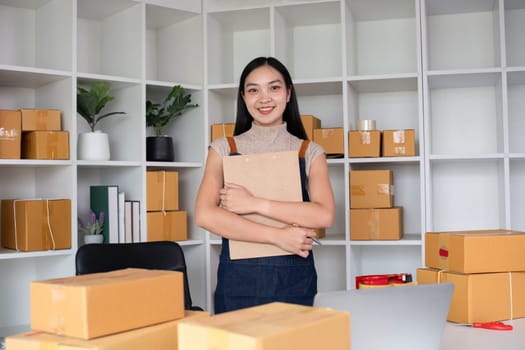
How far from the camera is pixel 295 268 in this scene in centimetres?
201

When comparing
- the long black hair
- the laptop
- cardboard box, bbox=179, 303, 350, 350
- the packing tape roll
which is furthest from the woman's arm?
the packing tape roll

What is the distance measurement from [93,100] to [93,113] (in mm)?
84

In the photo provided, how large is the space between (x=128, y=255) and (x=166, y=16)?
5.36ft

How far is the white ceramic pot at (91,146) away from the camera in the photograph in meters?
3.10

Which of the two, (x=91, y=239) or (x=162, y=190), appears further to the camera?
(x=162, y=190)

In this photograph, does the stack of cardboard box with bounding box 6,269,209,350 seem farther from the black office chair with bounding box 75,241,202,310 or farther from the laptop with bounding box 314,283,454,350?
the black office chair with bounding box 75,241,202,310

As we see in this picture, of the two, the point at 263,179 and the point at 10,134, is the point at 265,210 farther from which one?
the point at 10,134

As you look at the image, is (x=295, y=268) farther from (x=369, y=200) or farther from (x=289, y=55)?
(x=289, y=55)

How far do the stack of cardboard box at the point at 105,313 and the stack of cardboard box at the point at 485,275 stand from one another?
1039 mm

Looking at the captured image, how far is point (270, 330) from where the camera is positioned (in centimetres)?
80

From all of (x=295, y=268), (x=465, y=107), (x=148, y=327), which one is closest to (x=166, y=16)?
(x=465, y=107)

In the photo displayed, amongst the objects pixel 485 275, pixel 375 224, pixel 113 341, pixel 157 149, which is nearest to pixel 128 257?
pixel 157 149

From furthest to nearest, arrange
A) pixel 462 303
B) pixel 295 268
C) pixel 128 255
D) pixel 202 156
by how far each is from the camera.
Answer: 1. pixel 202 156
2. pixel 128 255
3. pixel 295 268
4. pixel 462 303

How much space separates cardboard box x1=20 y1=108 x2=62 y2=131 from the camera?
115 inches
